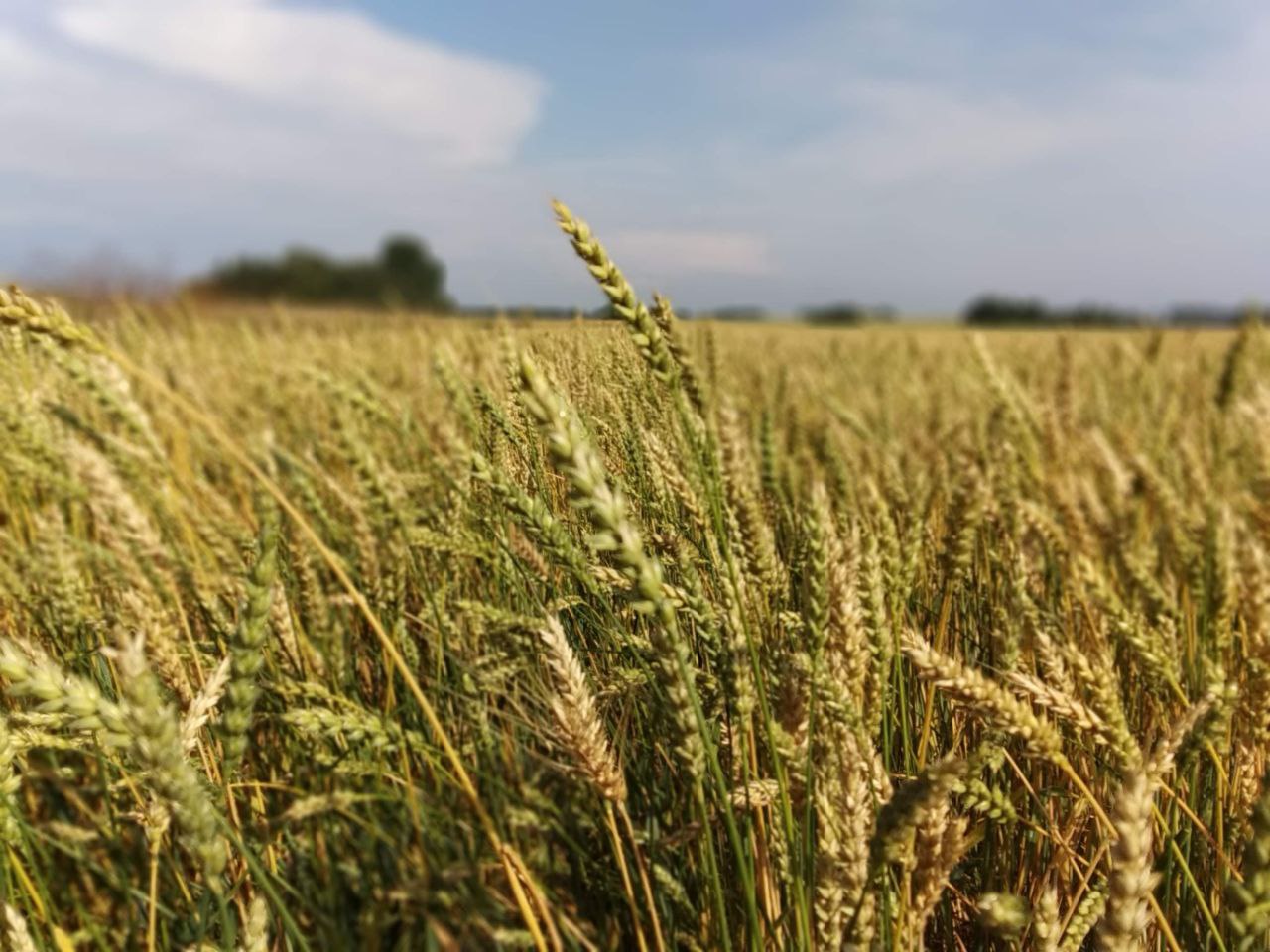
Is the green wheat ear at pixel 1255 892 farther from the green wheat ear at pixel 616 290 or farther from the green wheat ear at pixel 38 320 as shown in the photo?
the green wheat ear at pixel 38 320

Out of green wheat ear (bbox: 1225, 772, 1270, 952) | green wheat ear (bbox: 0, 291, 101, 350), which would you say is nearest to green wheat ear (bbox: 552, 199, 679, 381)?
green wheat ear (bbox: 0, 291, 101, 350)

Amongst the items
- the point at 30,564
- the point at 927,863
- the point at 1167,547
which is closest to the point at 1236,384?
the point at 1167,547

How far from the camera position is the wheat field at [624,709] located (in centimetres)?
84

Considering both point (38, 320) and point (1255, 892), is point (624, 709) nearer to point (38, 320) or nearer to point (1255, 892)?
point (1255, 892)

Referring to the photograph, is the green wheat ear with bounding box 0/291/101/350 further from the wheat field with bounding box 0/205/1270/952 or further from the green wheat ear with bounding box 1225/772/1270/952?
the green wheat ear with bounding box 1225/772/1270/952

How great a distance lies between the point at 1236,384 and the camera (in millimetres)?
3289

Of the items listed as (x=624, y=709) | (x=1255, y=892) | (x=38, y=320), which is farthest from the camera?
(x=624, y=709)

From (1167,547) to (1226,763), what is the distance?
913 millimetres

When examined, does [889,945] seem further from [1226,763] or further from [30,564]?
[30,564]

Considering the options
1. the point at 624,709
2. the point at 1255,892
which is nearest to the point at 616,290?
the point at 624,709

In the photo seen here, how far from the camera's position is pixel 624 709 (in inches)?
42.8

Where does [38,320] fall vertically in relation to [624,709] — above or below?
above

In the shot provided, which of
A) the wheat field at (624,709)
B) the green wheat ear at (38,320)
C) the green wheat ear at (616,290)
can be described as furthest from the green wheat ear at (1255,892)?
the green wheat ear at (38,320)

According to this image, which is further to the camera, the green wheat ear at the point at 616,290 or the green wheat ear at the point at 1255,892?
the green wheat ear at the point at 616,290
